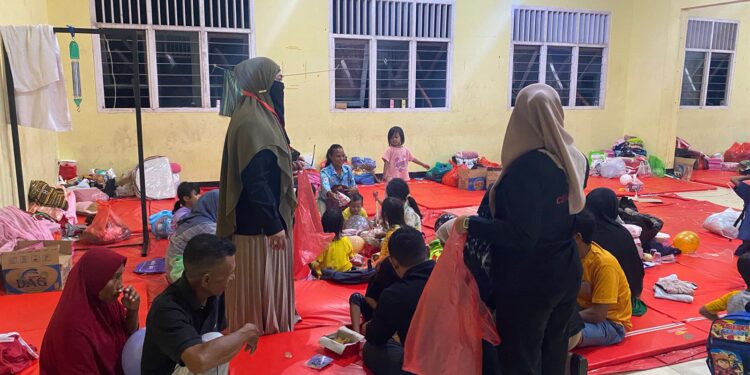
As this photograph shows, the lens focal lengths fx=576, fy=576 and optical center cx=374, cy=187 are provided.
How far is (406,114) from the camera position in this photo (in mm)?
10062

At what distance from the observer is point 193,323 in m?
2.21

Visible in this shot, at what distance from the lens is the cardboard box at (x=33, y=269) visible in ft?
14.0

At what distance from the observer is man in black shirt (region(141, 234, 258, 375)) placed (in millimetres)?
2059

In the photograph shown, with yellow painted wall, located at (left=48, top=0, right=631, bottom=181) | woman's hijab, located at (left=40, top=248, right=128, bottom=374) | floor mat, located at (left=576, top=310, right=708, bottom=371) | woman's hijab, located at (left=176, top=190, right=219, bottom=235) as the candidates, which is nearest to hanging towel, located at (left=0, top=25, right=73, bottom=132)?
woman's hijab, located at (left=176, top=190, right=219, bottom=235)

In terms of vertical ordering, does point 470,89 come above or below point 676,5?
below

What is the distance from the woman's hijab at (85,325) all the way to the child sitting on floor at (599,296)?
232cm

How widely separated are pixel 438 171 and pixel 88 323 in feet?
25.6

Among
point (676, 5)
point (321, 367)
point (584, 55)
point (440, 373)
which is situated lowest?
point (321, 367)

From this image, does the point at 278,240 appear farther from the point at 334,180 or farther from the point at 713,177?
the point at 713,177

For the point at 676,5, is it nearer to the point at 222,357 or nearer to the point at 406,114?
the point at 406,114

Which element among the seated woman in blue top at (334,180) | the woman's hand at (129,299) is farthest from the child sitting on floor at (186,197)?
the woman's hand at (129,299)

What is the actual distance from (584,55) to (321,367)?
984 cm

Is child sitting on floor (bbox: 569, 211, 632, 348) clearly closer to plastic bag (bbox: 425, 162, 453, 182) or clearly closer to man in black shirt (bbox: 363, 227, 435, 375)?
man in black shirt (bbox: 363, 227, 435, 375)

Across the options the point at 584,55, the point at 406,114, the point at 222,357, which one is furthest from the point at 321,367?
the point at 584,55
